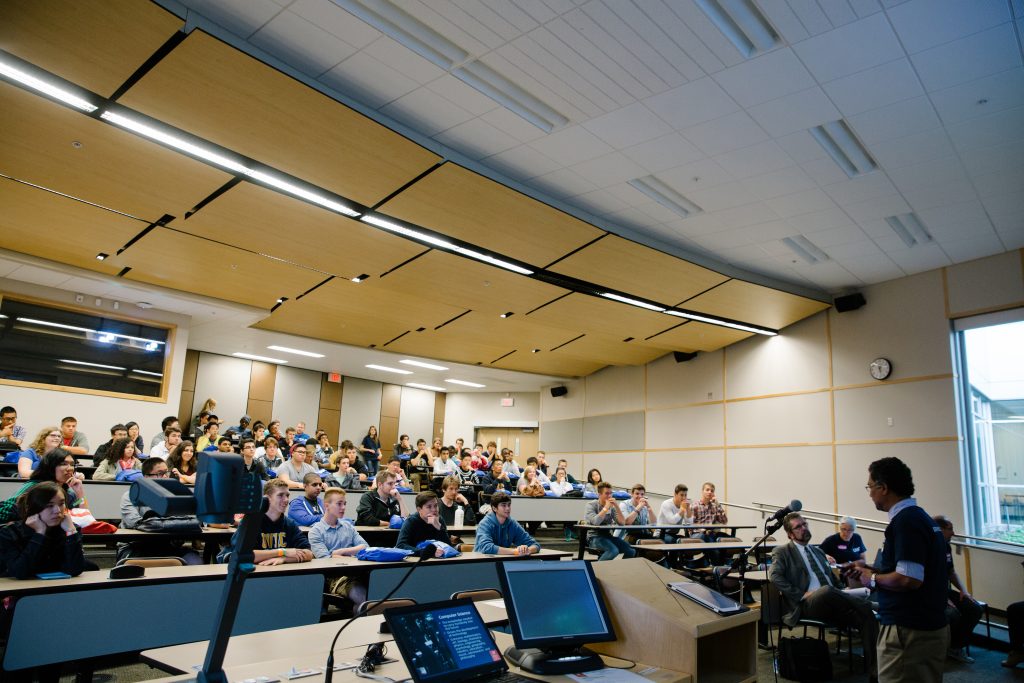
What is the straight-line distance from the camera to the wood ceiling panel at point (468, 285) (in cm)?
832

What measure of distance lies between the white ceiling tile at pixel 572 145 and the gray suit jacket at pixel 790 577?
12.5ft

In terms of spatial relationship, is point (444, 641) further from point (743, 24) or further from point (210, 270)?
point (210, 270)

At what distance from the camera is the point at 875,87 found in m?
4.96

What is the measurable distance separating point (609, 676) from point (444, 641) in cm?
53

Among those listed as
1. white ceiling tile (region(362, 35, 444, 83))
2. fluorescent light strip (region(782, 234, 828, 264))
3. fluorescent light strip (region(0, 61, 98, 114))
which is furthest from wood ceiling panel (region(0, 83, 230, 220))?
fluorescent light strip (region(782, 234, 828, 264))

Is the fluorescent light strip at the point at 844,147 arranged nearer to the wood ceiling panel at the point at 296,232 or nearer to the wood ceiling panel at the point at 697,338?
the wood ceiling panel at the point at 296,232

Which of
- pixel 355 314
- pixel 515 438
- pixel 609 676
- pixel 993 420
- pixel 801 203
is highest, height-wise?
pixel 801 203

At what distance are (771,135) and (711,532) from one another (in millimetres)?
5446

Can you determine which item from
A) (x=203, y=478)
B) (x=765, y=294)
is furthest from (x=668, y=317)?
(x=203, y=478)

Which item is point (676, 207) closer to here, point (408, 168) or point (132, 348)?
point (408, 168)

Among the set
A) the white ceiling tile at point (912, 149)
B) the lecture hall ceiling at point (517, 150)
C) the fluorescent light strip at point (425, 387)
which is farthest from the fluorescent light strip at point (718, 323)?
the fluorescent light strip at point (425, 387)

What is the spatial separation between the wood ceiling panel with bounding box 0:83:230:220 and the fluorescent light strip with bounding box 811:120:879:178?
18.0 feet

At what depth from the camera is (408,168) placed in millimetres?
6113

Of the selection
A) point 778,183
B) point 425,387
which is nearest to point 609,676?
point 778,183
